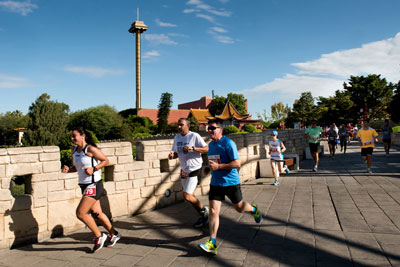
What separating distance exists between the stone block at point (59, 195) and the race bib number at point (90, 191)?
44.7 inches

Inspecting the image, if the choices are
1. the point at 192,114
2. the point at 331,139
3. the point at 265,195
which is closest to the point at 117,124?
the point at 192,114

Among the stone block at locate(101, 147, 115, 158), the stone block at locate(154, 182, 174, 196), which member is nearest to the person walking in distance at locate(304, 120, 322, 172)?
the stone block at locate(154, 182, 174, 196)

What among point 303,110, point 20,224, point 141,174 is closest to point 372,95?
point 303,110

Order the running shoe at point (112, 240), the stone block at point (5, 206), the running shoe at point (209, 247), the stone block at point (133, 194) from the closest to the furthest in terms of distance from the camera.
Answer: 1. the running shoe at point (209, 247)
2. the running shoe at point (112, 240)
3. the stone block at point (5, 206)
4. the stone block at point (133, 194)

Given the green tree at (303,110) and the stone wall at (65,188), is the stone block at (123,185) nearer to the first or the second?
the stone wall at (65,188)

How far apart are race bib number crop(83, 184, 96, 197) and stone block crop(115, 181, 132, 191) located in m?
1.65

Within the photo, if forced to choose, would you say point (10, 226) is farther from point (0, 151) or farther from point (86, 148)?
point (86, 148)

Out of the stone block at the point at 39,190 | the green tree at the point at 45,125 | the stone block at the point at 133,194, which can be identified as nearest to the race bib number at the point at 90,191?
the stone block at the point at 39,190

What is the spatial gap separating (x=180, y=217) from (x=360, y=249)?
302 cm

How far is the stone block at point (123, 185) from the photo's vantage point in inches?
226

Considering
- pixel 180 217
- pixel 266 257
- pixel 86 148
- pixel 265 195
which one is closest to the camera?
pixel 266 257

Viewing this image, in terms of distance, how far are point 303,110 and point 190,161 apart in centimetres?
6577

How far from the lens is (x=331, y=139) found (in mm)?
14219

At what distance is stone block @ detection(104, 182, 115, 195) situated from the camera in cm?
558
